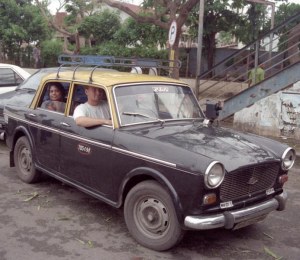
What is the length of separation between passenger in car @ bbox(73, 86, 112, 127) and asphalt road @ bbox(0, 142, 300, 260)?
3.79ft

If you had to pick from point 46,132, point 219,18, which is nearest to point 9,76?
point 46,132

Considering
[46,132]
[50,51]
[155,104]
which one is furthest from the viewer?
[50,51]

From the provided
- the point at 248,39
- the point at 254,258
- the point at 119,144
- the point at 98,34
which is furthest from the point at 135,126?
the point at 98,34

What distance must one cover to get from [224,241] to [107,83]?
219 cm

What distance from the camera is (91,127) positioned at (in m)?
4.69

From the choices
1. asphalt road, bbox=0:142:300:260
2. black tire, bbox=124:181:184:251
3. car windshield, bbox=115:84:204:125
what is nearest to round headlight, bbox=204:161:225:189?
black tire, bbox=124:181:184:251

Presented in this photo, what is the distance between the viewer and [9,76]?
966 centimetres

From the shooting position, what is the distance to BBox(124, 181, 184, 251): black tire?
152 inches

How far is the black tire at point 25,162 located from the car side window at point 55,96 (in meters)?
0.68

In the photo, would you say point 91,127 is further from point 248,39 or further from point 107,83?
point 248,39

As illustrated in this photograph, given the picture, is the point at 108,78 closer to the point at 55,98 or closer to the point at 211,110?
the point at 55,98

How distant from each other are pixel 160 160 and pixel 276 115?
613cm

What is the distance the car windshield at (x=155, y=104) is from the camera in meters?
4.60

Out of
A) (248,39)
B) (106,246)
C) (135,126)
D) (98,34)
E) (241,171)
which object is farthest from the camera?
(98,34)
